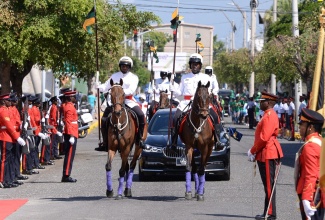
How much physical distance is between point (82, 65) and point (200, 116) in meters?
12.1

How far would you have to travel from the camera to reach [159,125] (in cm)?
2198

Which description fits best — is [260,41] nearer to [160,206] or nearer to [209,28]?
[209,28]

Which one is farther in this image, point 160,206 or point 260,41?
point 260,41

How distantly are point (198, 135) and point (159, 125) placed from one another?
4290mm

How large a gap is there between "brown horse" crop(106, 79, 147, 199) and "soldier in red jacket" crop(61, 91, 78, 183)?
3391mm

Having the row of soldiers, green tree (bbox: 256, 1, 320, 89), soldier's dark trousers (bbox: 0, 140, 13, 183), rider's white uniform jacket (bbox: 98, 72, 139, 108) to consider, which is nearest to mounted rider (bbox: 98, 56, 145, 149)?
rider's white uniform jacket (bbox: 98, 72, 139, 108)

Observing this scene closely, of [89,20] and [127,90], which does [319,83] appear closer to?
[127,90]

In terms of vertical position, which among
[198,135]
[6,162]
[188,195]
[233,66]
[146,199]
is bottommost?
[146,199]

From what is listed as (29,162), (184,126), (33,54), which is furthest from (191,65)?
(33,54)

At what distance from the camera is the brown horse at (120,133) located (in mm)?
17297

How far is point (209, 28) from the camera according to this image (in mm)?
147375

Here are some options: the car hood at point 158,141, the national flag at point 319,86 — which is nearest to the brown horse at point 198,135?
the car hood at point 158,141

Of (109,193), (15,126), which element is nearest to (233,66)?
(15,126)

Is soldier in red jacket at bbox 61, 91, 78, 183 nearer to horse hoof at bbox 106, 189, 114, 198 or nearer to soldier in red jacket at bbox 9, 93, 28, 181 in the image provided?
soldier in red jacket at bbox 9, 93, 28, 181
